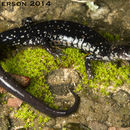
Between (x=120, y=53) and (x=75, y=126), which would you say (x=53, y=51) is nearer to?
(x=120, y=53)

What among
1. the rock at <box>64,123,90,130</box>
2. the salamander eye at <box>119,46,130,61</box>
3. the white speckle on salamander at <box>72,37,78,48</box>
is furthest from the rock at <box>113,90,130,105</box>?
the white speckle on salamander at <box>72,37,78,48</box>

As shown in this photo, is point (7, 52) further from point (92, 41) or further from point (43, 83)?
point (92, 41)

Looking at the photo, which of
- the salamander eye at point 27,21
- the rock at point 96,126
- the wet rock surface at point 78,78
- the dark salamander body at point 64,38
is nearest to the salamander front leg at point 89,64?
the dark salamander body at point 64,38

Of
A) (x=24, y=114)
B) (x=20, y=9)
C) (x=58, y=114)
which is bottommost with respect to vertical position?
(x=24, y=114)

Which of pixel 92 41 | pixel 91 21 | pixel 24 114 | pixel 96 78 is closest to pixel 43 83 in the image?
pixel 24 114

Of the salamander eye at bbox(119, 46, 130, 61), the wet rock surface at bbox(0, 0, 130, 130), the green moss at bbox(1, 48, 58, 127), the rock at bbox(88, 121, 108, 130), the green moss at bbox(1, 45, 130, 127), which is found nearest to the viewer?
the rock at bbox(88, 121, 108, 130)

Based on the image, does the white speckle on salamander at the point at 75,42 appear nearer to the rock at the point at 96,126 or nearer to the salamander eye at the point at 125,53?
the salamander eye at the point at 125,53

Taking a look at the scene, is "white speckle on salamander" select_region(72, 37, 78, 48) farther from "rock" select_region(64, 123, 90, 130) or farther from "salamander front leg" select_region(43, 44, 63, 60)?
"rock" select_region(64, 123, 90, 130)
